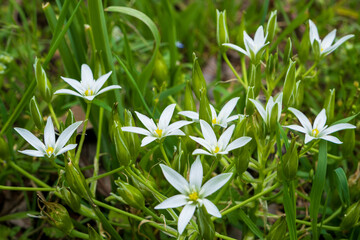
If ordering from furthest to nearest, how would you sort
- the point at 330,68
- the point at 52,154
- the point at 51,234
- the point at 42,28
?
the point at 42,28 → the point at 330,68 → the point at 51,234 → the point at 52,154

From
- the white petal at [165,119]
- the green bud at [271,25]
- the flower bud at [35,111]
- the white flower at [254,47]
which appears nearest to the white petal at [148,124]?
the white petal at [165,119]

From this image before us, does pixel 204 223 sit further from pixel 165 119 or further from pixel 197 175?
pixel 165 119

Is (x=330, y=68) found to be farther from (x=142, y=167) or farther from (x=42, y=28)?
(x=42, y=28)

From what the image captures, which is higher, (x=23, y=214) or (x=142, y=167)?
(x=142, y=167)

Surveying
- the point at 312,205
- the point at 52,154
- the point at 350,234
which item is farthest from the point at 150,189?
the point at 350,234

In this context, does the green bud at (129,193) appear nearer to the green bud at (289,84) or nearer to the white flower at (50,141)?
the white flower at (50,141)

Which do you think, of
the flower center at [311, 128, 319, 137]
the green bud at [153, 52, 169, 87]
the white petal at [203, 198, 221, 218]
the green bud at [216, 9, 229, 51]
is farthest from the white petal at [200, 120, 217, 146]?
the green bud at [153, 52, 169, 87]

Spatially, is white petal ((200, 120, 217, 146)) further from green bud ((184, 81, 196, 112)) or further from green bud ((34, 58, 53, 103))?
green bud ((34, 58, 53, 103))

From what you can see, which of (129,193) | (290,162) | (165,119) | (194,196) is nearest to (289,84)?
(290,162)
